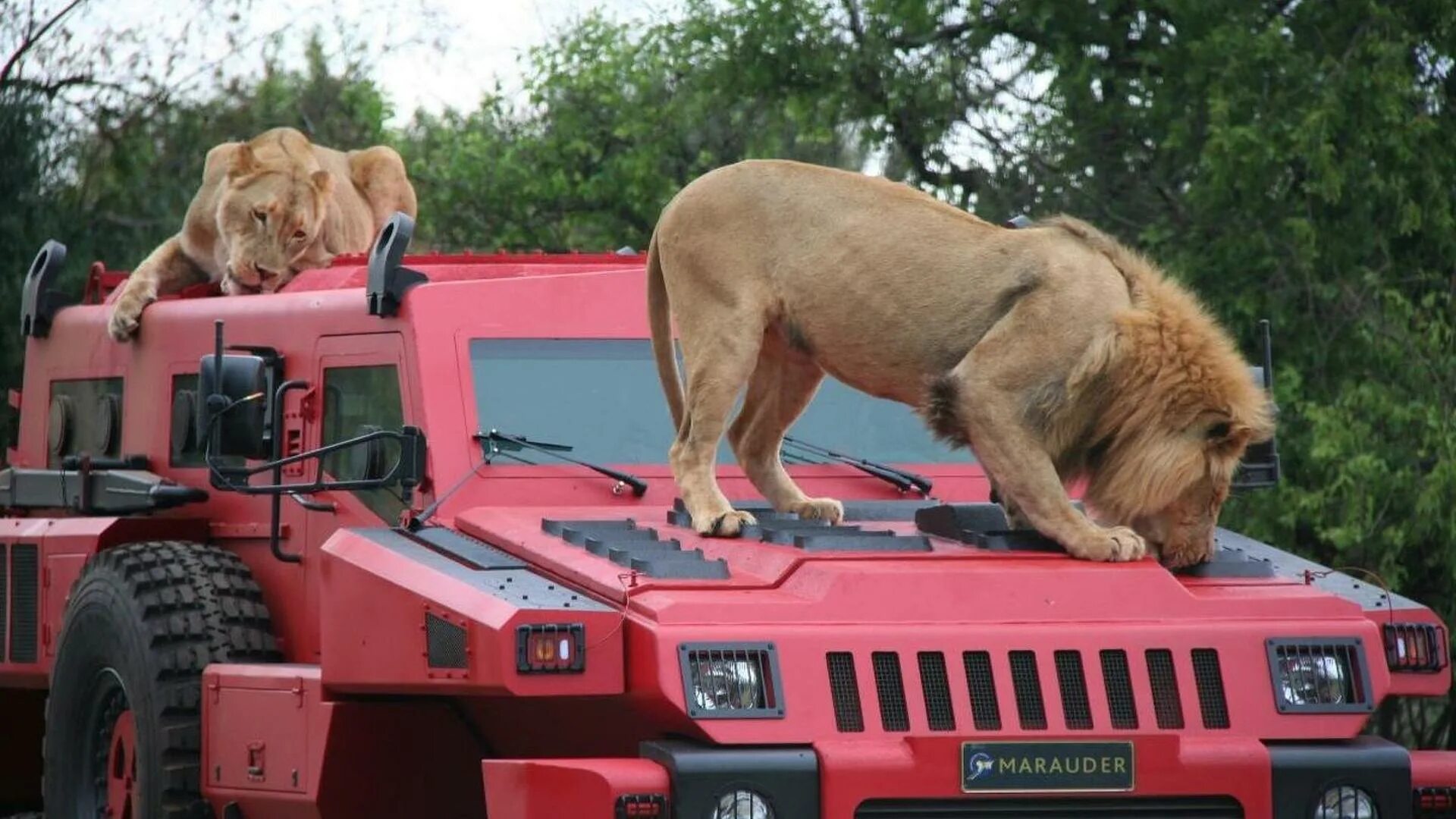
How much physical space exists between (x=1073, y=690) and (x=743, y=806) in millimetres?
906

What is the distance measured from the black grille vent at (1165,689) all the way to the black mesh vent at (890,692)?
62cm

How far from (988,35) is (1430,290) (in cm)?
351

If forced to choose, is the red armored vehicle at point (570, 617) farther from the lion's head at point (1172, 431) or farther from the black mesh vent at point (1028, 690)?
the lion's head at point (1172, 431)

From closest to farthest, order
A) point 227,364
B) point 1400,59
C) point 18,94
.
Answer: point 227,364 < point 1400,59 < point 18,94

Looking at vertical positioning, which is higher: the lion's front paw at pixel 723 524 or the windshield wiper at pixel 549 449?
the windshield wiper at pixel 549 449

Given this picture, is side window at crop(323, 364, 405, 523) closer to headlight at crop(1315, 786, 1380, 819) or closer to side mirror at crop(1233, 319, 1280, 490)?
side mirror at crop(1233, 319, 1280, 490)

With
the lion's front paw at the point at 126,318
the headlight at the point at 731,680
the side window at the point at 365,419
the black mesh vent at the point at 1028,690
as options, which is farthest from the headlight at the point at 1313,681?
the lion's front paw at the point at 126,318

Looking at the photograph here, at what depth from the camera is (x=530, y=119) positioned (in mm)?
23516

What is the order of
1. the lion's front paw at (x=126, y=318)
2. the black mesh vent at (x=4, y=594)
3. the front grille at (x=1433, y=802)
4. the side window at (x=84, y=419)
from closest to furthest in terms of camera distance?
the front grille at (x=1433, y=802)
the black mesh vent at (x=4, y=594)
the lion's front paw at (x=126, y=318)
the side window at (x=84, y=419)

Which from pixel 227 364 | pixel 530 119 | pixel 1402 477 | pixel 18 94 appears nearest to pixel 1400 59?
pixel 1402 477

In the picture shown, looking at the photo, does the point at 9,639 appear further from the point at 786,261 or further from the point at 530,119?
the point at 530,119

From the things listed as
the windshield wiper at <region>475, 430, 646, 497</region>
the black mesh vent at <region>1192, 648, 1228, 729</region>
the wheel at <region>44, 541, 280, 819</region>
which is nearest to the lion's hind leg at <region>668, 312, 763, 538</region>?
the windshield wiper at <region>475, 430, 646, 497</region>

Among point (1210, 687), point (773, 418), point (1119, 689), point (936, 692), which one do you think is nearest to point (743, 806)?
point (936, 692)

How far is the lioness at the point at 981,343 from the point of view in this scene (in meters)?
6.64
